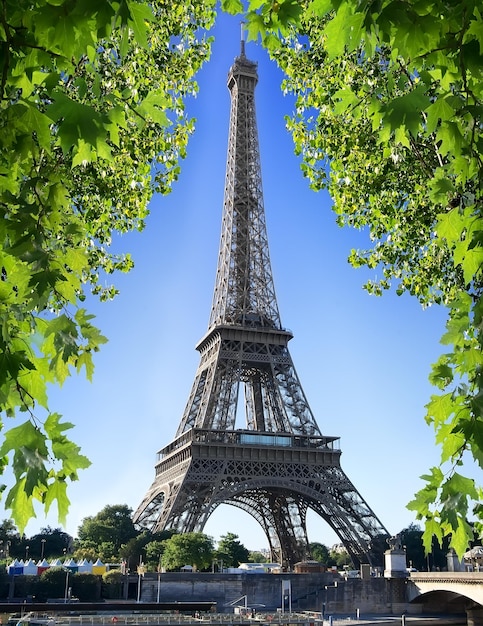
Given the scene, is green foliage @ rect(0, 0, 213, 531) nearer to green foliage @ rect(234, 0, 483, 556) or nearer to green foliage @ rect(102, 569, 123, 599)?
green foliage @ rect(234, 0, 483, 556)

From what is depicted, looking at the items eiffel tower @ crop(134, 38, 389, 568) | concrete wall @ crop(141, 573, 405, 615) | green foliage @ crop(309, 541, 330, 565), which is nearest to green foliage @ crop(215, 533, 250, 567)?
eiffel tower @ crop(134, 38, 389, 568)

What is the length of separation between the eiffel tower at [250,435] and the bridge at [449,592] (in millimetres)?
A: 4423

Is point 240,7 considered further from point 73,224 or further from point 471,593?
point 471,593

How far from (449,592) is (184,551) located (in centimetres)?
2176

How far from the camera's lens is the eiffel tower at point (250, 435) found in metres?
54.4

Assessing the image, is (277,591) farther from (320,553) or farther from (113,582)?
(320,553)

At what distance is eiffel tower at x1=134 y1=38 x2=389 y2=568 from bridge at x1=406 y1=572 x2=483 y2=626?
4423 millimetres

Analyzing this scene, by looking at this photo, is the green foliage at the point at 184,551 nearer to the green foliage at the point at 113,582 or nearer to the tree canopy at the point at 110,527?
the green foliage at the point at 113,582

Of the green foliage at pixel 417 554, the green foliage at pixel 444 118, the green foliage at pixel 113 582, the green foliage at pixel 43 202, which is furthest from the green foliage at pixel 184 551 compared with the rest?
the green foliage at pixel 43 202

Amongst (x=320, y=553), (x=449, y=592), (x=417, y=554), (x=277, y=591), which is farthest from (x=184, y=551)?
(x=320, y=553)

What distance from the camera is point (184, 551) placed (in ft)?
160

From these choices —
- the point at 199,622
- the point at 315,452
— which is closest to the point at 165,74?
the point at 199,622

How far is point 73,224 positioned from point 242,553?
69.5 m

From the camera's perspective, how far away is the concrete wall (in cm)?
4806
